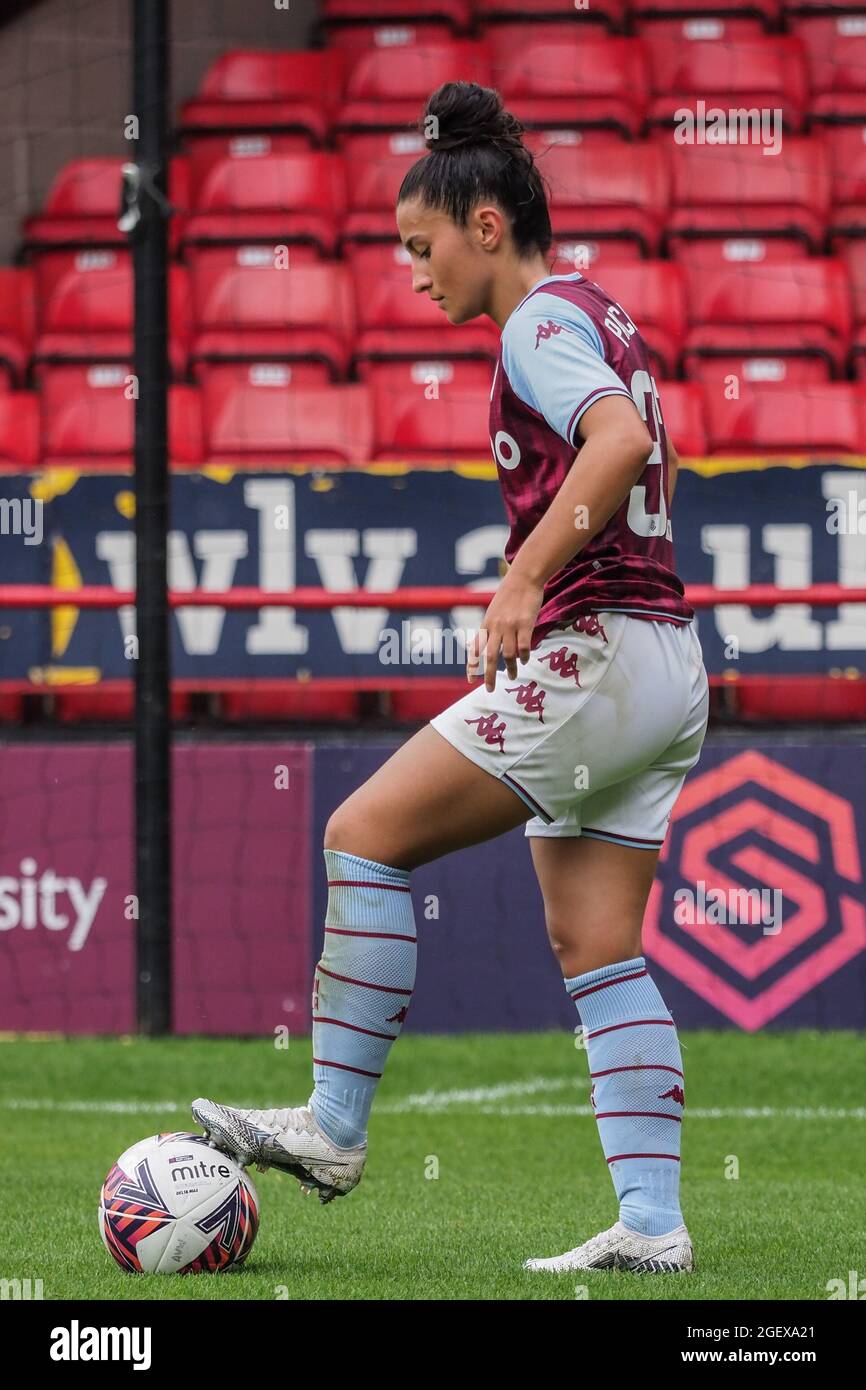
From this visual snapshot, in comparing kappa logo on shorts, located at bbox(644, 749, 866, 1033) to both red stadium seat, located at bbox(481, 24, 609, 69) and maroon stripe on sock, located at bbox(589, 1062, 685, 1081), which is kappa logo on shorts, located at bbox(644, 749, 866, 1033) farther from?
red stadium seat, located at bbox(481, 24, 609, 69)

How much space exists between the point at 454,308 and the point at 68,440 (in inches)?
212

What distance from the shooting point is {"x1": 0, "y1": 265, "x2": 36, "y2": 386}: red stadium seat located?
9.46 meters

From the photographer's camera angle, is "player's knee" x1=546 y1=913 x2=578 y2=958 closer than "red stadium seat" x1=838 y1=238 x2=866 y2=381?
Yes

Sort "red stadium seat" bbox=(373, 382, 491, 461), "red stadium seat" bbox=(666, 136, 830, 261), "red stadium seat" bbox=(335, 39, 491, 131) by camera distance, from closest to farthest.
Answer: "red stadium seat" bbox=(373, 382, 491, 461), "red stadium seat" bbox=(666, 136, 830, 261), "red stadium seat" bbox=(335, 39, 491, 131)

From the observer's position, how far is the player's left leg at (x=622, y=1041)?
3.18 m

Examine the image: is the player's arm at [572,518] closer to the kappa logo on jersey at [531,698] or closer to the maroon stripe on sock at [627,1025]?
the kappa logo on jersey at [531,698]

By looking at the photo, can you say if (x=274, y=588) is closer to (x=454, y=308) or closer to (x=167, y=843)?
(x=167, y=843)

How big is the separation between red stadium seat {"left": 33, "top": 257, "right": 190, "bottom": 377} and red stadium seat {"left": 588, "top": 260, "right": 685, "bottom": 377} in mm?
1855

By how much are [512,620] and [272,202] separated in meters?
7.26

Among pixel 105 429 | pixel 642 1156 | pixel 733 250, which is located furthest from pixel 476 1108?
pixel 733 250

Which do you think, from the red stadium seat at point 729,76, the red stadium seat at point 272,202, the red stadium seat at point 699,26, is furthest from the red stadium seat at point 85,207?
the red stadium seat at point 699,26

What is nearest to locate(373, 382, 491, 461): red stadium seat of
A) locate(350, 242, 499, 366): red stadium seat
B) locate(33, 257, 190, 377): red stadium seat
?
locate(350, 242, 499, 366): red stadium seat

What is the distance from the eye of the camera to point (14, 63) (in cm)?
1129
